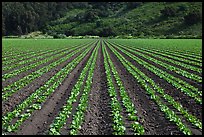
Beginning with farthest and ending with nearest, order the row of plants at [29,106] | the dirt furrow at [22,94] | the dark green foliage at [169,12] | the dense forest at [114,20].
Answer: the dark green foliage at [169,12] < the dense forest at [114,20] < the dirt furrow at [22,94] < the row of plants at [29,106]

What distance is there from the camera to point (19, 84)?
16391 millimetres

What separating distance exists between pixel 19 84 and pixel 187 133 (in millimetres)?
10816

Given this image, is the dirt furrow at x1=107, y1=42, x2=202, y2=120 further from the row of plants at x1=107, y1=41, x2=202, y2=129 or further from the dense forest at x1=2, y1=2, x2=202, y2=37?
the dense forest at x1=2, y1=2, x2=202, y2=37

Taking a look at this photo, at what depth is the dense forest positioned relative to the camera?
11650cm

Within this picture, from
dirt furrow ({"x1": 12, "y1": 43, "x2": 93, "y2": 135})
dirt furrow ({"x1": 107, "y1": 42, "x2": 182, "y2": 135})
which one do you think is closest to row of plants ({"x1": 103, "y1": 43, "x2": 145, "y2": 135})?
dirt furrow ({"x1": 107, "y1": 42, "x2": 182, "y2": 135})

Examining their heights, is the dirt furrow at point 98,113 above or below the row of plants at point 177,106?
below

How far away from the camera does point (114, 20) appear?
14588cm

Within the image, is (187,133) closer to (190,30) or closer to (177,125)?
(177,125)

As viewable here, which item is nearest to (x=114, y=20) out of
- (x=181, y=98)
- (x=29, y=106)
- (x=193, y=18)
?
(x=193, y=18)

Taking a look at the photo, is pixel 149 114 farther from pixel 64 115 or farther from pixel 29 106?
pixel 29 106

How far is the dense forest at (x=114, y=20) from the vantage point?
382ft

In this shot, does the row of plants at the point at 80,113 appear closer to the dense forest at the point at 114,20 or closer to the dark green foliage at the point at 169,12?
the dense forest at the point at 114,20

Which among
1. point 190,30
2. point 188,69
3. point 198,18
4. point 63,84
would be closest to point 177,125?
point 63,84

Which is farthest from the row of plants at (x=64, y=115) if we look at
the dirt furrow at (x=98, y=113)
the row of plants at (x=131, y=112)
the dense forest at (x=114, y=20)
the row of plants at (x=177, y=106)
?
the dense forest at (x=114, y=20)
